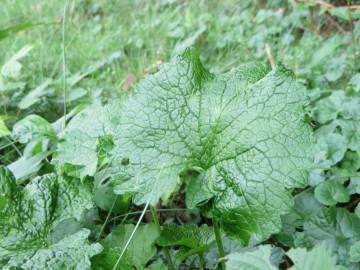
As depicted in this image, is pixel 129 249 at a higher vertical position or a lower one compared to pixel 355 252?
higher

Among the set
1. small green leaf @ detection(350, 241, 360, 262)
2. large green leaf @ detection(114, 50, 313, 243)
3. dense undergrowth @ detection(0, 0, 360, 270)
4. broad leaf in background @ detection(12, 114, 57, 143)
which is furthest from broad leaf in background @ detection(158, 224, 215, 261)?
broad leaf in background @ detection(12, 114, 57, 143)

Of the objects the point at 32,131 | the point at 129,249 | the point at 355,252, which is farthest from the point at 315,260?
the point at 32,131

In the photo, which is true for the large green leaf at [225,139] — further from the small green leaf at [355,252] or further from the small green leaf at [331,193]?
the small green leaf at [331,193]

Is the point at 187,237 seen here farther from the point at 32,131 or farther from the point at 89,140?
the point at 32,131

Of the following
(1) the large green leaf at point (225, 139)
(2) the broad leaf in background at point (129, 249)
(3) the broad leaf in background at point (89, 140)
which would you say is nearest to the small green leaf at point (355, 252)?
(1) the large green leaf at point (225, 139)

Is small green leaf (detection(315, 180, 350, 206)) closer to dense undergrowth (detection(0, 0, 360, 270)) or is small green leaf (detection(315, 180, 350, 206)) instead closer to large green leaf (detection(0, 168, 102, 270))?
dense undergrowth (detection(0, 0, 360, 270))

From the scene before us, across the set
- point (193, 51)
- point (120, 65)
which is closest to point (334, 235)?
point (193, 51)
